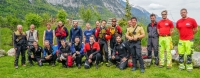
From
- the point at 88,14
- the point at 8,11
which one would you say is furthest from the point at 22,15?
the point at 88,14

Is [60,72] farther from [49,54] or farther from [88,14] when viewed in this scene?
[88,14]

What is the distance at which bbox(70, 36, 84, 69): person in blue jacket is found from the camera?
11.5m

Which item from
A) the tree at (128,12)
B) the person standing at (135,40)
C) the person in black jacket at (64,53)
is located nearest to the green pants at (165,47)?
the person standing at (135,40)

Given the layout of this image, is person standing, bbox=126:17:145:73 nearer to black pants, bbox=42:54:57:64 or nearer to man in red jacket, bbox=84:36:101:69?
man in red jacket, bbox=84:36:101:69

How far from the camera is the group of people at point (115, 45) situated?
10016 mm

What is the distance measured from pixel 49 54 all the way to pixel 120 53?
13.3 ft

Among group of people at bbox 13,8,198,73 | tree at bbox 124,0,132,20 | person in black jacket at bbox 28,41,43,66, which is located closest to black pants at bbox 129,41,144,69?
group of people at bbox 13,8,198,73

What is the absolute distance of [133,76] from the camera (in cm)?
913

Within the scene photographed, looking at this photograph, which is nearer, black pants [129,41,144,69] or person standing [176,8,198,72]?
person standing [176,8,198,72]

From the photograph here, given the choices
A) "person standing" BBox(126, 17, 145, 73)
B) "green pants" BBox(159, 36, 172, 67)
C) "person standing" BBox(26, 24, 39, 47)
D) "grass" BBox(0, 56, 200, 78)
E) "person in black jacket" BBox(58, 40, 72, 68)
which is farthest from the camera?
"person standing" BBox(26, 24, 39, 47)

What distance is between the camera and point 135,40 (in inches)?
396

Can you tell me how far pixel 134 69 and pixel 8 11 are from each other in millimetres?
126433

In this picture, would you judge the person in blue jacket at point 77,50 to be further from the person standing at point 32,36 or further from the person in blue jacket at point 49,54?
the person standing at point 32,36

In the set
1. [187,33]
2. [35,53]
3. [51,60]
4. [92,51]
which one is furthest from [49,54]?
[187,33]
